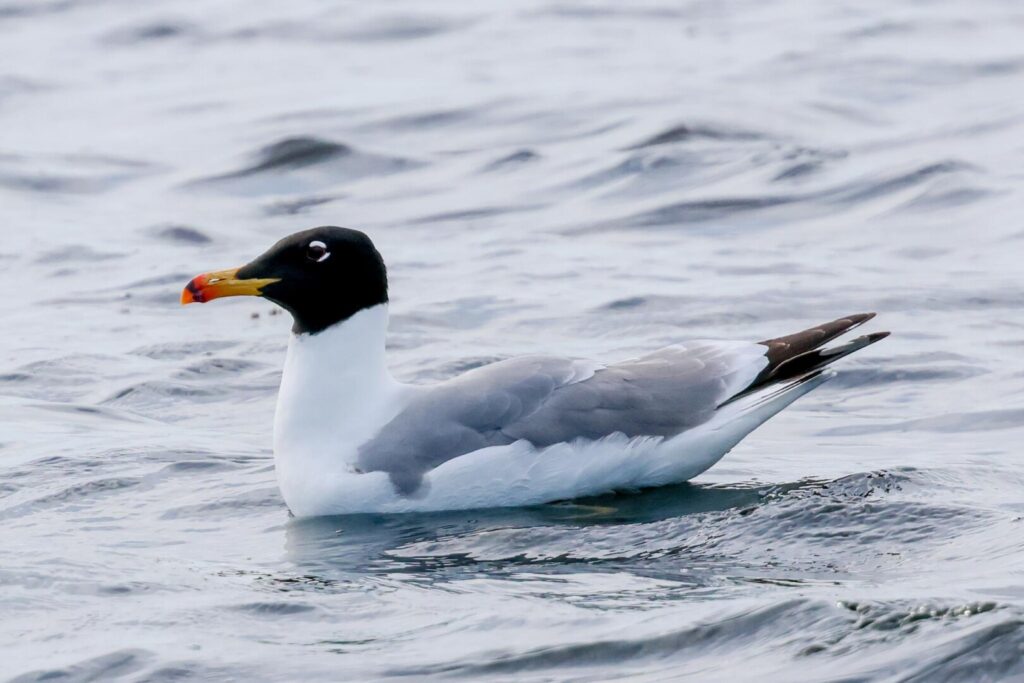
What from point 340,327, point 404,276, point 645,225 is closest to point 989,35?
point 645,225

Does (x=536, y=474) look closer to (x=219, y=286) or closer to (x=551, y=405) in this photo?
(x=551, y=405)

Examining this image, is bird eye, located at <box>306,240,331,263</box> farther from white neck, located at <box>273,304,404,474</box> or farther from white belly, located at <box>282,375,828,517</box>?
white belly, located at <box>282,375,828,517</box>

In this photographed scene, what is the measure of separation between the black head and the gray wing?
20.9 inches

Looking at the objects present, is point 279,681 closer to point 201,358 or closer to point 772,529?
point 772,529

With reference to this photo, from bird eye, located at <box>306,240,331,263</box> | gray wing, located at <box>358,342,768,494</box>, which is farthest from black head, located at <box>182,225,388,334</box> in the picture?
gray wing, located at <box>358,342,768,494</box>

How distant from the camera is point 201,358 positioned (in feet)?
35.8

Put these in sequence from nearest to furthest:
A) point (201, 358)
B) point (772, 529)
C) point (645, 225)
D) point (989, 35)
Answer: point (772, 529)
point (201, 358)
point (645, 225)
point (989, 35)

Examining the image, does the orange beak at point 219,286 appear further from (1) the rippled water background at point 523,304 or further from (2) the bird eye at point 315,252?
(1) the rippled water background at point 523,304

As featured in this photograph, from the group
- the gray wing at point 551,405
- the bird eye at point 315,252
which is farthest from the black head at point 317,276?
the gray wing at point 551,405

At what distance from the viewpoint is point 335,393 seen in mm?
7926

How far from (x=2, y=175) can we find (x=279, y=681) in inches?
Answer: 467

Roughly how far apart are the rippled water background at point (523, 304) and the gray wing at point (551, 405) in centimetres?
30

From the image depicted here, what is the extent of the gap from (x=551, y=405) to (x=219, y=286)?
4.92 ft

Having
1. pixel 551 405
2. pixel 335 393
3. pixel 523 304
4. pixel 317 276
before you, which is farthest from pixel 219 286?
pixel 523 304
